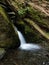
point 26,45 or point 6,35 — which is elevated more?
point 6,35

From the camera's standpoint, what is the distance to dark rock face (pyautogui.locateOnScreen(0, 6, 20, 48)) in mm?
9584

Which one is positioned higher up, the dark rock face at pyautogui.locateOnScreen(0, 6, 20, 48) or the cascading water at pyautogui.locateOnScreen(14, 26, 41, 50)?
the dark rock face at pyautogui.locateOnScreen(0, 6, 20, 48)

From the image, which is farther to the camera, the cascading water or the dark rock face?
the cascading water

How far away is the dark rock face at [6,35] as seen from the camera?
958 cm

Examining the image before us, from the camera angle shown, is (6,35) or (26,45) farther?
(26,45)

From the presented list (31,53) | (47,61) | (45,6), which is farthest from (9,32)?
(45,6)

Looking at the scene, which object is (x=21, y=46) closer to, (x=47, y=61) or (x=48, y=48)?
(x=48, y=48)

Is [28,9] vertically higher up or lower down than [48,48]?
higher up

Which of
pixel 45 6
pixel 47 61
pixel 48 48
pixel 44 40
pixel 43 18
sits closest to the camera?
pixel 47 61

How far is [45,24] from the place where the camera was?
37.2ft

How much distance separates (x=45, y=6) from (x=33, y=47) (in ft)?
10.8

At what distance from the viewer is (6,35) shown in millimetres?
9703

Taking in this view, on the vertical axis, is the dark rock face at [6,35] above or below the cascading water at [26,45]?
above

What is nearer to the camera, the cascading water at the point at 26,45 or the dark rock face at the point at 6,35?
the dark rock face at the point at 6,35
